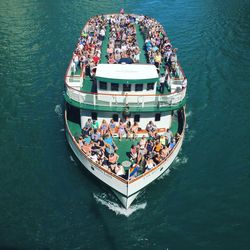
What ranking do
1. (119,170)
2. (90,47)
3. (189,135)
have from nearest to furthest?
(119,170) → (189,135) → (90,47)

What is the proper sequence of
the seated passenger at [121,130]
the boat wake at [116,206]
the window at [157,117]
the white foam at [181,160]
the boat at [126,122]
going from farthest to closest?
the white foam at [181,160] → the window at [157,117] → the seated passenger at [121,130] → the boat wake at [116,206] → the boat at [126,122]

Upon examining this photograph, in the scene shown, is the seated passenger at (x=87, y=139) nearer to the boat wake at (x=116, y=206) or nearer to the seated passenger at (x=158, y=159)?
the boat wake at (x=116, y=206)

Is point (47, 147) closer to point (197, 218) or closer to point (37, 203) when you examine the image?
point (37, 203)

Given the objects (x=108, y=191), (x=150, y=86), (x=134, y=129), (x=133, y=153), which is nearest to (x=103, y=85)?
(x=150, y=86)

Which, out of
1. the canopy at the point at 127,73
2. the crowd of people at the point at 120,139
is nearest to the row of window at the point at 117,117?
the crowd of people at the point at 120,139

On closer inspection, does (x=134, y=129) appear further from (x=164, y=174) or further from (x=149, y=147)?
(x=164, y=174)

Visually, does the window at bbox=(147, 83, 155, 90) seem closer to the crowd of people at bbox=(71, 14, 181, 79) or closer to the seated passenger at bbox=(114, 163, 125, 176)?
the crowd of people at bbox=(71, 14, 181, 79)

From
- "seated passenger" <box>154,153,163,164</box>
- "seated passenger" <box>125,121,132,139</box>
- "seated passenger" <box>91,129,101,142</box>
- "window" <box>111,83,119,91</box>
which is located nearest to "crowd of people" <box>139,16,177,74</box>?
"window" <box>111,83,119,91</box>
